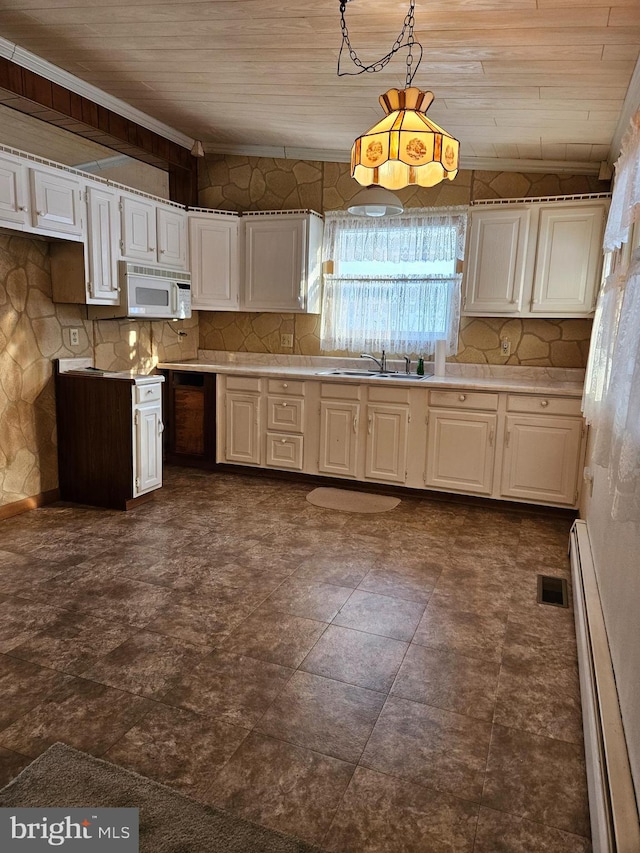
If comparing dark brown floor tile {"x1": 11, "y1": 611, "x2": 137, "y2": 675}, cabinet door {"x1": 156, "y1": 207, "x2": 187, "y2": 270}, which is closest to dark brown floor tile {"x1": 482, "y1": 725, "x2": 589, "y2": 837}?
dark brown floor tile {"x1": 11, "y1": 611, "x2": 137, "y2": 675}

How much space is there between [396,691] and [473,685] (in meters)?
0.29

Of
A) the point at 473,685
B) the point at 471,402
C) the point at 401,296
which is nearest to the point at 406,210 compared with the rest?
the point at 401,296

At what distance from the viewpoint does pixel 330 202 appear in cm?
498

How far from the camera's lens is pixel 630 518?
1.48 m

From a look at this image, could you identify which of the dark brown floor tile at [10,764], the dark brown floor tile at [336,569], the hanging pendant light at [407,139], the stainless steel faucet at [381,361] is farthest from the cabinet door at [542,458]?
the dark brown floor tile at [10,764]

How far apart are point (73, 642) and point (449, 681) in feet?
4.89

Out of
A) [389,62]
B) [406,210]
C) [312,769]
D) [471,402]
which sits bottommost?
[312,769]

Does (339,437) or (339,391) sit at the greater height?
(339,391)

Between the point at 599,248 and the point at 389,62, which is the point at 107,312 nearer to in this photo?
the point at 389,62

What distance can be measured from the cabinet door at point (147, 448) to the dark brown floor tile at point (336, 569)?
144 cm

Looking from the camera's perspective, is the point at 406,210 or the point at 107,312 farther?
the point at 406,210

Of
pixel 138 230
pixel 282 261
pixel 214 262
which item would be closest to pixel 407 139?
pixel 138 230

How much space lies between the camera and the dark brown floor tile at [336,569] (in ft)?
9.96

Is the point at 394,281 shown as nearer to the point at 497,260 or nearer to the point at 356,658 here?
the point at 497,260
